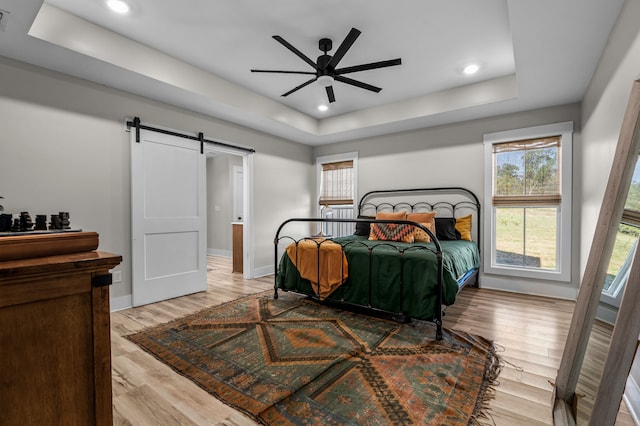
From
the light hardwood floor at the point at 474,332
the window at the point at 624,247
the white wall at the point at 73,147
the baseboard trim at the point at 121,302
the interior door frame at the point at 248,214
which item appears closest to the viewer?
the window at the point at 624,247

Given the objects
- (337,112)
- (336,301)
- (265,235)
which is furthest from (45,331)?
(337,112)

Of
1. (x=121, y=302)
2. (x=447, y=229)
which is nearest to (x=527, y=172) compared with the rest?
(x=447, y=229)

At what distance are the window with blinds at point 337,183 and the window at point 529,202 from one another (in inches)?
86.6

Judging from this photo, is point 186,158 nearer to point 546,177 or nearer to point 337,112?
point 337,112

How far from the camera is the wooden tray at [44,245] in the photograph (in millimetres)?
765

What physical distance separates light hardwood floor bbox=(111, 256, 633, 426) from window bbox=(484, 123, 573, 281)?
1.56ft

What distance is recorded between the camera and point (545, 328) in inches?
104

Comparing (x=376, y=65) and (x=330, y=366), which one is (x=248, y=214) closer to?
(x=376, y=65)

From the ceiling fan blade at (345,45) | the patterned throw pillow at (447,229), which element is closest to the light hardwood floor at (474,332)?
the patterned throw pillow at (447,229)

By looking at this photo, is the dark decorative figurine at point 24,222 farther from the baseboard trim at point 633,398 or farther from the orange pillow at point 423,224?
A: the orange pillow at point 423,224

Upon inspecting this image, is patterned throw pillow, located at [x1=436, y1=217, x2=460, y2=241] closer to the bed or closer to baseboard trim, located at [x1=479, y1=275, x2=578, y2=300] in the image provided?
the bed

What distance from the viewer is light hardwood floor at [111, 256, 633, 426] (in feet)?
5.00

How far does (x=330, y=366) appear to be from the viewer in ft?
6.39

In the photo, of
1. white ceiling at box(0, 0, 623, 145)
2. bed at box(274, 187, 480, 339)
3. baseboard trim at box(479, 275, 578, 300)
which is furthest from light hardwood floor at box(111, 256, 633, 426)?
white ceiling at box(0, 0, 623, 145)
